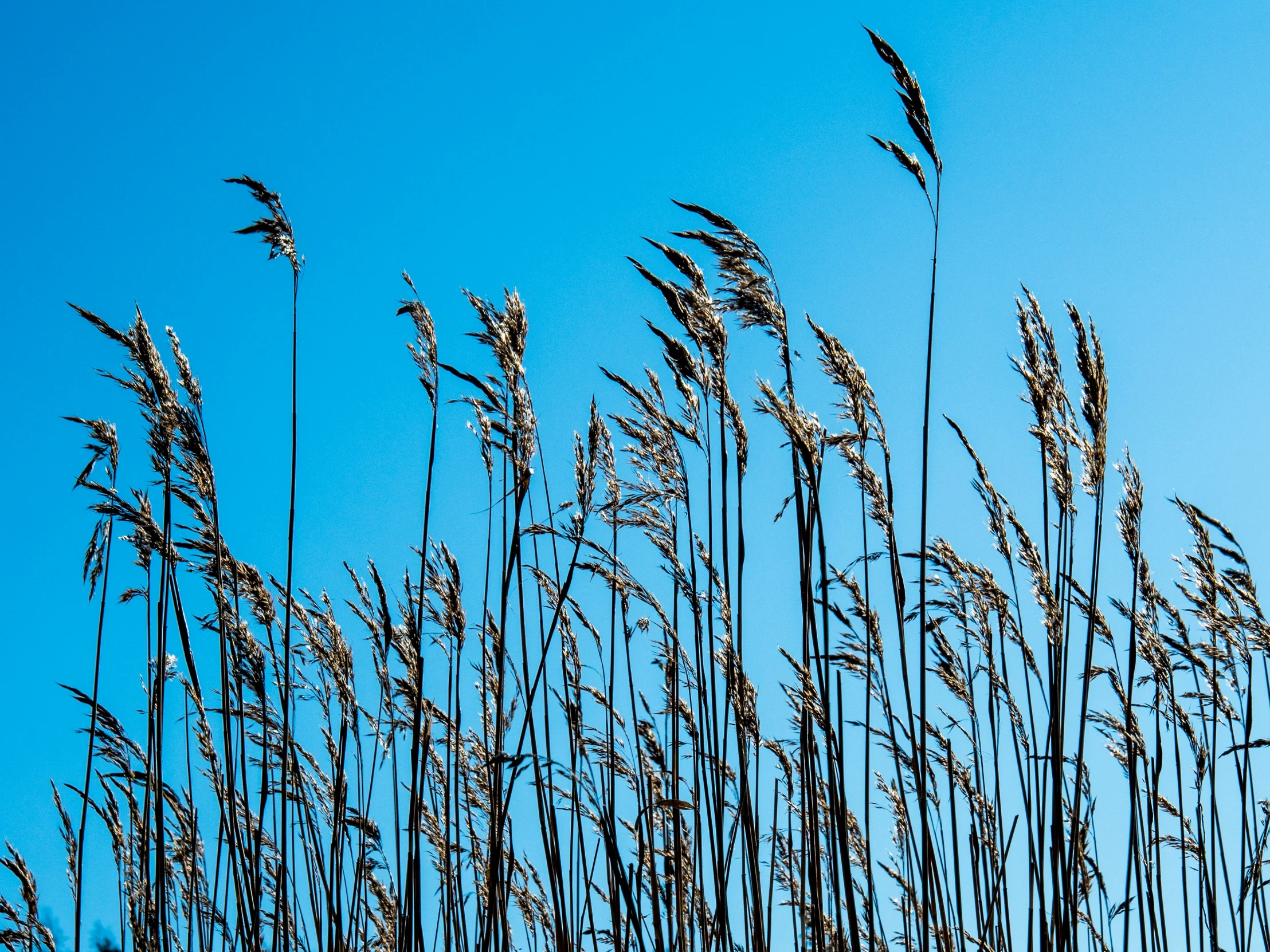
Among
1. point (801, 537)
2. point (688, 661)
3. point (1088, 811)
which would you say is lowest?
point (1088, 811)

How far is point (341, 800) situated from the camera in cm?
319

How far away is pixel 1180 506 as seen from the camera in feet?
11.4

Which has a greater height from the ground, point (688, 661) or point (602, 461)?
point (602, 461)

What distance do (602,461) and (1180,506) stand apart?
2.13 m

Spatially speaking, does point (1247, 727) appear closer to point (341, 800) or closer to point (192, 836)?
point (341, 800)

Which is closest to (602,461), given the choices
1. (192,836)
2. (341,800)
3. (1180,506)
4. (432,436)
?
(432,436)

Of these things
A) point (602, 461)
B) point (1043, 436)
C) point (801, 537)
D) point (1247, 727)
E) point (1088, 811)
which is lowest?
point (1088, 811)

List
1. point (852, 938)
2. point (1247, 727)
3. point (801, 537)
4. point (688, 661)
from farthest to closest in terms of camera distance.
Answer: point (1247, 727) < point (688, 661) < point (801, 537) < point (852, 938)

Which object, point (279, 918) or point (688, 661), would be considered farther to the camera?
point (688, 661)

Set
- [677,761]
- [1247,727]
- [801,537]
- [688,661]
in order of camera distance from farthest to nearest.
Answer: [1247,727] → [688,661] → [677,761] → [801,537]

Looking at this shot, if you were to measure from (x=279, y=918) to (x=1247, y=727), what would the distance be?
3.40 metres

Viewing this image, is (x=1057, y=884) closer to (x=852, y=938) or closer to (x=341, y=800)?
(x=852, y=938)

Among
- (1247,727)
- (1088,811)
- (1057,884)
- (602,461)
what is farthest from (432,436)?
(1247,727)

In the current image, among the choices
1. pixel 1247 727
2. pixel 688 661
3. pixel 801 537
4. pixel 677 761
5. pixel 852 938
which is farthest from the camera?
pixel 1247 727
